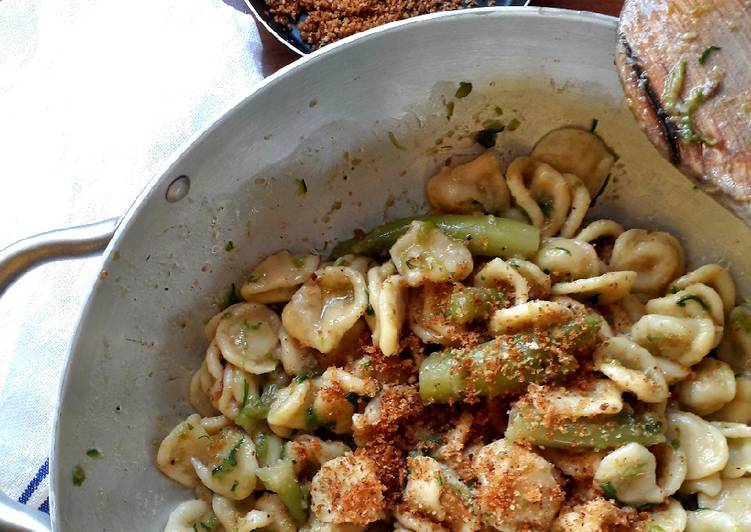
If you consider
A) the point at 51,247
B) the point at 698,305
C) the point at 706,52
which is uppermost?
the point at 706,52

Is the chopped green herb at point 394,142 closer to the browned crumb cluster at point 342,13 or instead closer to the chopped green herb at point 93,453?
the browned crumb cluster at point 342,13

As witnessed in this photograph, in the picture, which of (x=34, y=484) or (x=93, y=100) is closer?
(x=34, y=484)

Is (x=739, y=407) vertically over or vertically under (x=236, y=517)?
over

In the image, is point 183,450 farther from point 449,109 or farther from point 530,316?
point 449,109

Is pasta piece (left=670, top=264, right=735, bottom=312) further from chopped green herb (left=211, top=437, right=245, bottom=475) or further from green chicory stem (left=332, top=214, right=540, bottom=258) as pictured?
chopped green herb (left=211, top=437, right=245, bottom=475)

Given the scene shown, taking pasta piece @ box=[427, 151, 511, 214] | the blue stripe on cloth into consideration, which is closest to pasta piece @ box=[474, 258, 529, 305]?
pasta piece @ box=[427, 151, 511, 214]

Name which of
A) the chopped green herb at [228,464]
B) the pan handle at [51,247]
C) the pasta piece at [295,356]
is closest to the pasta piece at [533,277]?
the pasta piece at [295,356]

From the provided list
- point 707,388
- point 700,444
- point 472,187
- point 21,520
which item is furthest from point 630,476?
point 21,520
